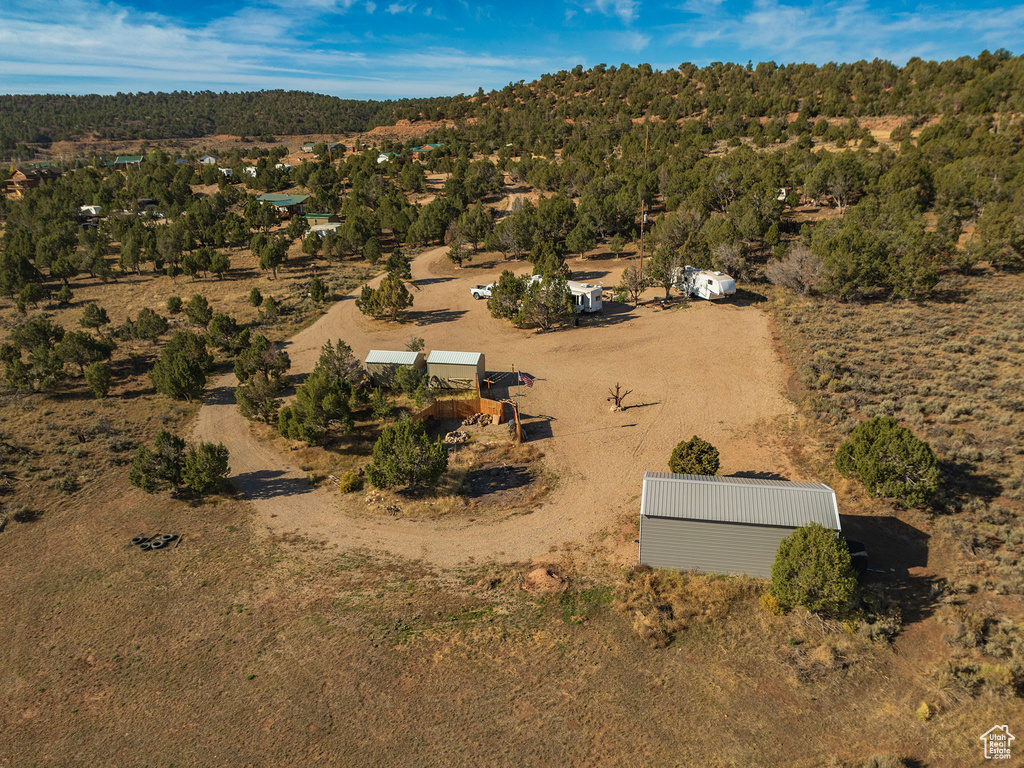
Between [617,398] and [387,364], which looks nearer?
[617,398]

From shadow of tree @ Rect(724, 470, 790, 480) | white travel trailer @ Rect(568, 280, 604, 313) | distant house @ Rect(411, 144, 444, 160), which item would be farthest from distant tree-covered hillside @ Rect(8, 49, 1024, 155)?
shadow of tree @ Rect(724, 470, 790, 480)

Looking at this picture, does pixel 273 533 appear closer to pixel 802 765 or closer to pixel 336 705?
pixel 336 705

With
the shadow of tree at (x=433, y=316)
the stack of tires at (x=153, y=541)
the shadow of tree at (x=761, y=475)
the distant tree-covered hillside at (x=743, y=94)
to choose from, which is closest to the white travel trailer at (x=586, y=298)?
the shadow of tree at (x=433, y=316)

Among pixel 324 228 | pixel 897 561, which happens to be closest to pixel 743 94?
pixel 324 228

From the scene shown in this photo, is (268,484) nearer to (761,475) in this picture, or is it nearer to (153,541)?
(153,541)

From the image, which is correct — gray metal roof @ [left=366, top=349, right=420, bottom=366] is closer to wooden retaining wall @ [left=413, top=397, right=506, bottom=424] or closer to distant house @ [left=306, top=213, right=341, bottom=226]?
wooden retaining wall @ [left=413, top=397, right=506, bottom=424]

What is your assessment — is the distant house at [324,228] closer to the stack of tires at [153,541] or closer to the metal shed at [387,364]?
the metal shed at [387,364]
